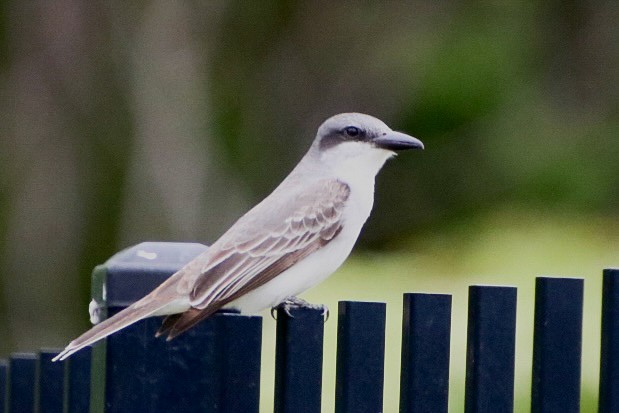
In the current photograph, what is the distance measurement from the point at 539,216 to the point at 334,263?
458 cm

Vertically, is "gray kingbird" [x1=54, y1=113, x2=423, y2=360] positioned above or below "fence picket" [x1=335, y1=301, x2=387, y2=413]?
above

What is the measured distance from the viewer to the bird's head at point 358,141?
5352 mm

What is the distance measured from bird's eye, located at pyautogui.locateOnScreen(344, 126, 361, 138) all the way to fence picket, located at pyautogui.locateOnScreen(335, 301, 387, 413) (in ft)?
6.48

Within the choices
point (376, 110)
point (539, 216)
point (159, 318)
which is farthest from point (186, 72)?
point (159, 318)

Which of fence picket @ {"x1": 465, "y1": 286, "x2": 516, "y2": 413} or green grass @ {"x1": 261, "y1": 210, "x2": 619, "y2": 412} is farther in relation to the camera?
green grass @ {"x1": 261, "y1": 210, "x2": 619, "y2": 412}

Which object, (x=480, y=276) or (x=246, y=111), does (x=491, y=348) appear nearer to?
(x=480, y=276)

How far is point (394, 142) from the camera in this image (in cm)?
528

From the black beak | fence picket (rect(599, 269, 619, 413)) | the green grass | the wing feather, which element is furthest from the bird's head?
fence picket (rect(599, 269, 619, 413))

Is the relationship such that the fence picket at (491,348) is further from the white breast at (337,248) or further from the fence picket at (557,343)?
the white breast at (337,248)

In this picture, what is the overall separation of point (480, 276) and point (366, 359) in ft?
13.0

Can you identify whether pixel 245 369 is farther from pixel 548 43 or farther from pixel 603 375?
pixel 548 43

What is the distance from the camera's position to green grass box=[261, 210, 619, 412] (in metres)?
6.63

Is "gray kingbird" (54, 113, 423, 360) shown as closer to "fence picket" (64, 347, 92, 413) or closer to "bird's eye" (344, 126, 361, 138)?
"bird's eye" (344, 126, 361, 138)

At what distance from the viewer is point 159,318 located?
147 inches
